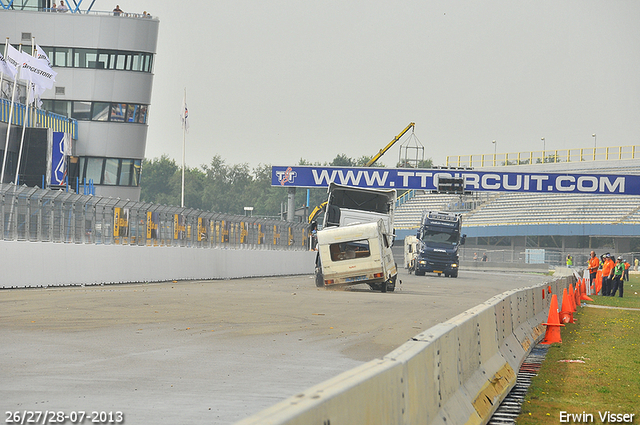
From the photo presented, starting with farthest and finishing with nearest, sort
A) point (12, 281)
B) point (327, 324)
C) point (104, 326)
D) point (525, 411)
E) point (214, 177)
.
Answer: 1. point (214, 177)
2. point (12, 281)
3. point (327, 324)
4. point (104, 326)
5. point (525, 411)

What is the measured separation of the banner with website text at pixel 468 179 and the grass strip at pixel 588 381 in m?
41.7

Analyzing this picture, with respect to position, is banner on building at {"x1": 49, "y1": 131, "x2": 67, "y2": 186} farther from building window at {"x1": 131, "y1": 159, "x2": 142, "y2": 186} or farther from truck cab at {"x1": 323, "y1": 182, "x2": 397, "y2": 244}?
truck cab at {"x1": 323, "y1": 182, "x2": 397, "y2": 244}

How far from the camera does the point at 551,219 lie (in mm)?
86312

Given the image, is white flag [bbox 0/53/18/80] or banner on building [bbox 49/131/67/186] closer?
white flag [bbox 0/53/18/80]

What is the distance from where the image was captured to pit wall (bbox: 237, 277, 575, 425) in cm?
373

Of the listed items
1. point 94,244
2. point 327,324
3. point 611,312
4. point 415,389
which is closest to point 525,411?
point 415,389

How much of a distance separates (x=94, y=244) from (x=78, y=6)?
37039 mm

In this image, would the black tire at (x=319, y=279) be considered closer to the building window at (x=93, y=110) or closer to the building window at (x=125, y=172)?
the building window at (x=125, y=172)

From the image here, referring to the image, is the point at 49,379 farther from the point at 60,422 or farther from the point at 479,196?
the point at 479,196

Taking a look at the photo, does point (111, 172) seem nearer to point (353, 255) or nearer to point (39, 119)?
point (39, 119)

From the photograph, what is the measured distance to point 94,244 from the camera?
2669 cm

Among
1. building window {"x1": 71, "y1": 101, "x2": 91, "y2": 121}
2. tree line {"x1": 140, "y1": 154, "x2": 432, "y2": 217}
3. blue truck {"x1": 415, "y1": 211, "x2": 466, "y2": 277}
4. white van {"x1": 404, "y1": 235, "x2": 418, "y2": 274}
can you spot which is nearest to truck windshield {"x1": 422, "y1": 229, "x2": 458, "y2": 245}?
blue truck {"x1": 415, "y1": 211, "x2": 466, "y2": 277}

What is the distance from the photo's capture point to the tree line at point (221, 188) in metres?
160

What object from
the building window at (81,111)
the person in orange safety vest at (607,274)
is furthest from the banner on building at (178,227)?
the building window at (81,111)
